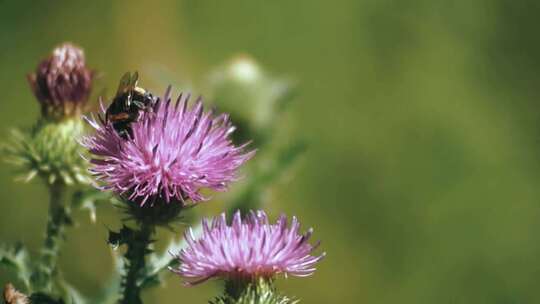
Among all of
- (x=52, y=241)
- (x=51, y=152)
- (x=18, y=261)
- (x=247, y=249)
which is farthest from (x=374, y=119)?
(x=247, y=249)

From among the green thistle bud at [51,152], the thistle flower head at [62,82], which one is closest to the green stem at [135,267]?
the green thistle bud at [51,152]

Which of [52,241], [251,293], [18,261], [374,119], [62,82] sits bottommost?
[251,293]

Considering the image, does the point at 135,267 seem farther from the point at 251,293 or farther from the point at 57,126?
the point at 57,126

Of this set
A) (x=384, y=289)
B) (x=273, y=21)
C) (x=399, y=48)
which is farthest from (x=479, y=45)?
(x=384, y=289)

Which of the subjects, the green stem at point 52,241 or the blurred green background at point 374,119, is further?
the blurred green background at point 374,119

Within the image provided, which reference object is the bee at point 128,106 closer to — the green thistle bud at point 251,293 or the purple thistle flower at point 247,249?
the purple thistle flower at point 247,249

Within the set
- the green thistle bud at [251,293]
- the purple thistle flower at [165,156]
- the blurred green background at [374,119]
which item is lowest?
the green thistle bud at [251,293]
